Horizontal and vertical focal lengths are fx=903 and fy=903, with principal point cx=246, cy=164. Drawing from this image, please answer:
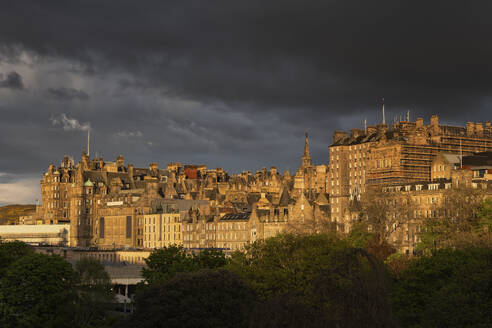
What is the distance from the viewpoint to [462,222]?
575ft

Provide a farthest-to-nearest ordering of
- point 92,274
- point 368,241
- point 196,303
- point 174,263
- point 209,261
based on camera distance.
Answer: point 368,241 < point 209,261 < point 92,274 < point 174,263 < point 196,303

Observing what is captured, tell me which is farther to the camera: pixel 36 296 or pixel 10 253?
pixel 10 253

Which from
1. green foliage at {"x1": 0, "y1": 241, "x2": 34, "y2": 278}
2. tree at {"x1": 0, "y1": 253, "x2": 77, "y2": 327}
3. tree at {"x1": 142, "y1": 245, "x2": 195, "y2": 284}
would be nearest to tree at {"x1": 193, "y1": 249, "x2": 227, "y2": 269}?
tree at {"x1": 142, "y1": 245, "x2": 195, "y2": 284}

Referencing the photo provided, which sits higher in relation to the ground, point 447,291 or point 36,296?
point 447,291

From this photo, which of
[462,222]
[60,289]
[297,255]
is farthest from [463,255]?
[462,222]

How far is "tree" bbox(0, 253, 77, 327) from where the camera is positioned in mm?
106688

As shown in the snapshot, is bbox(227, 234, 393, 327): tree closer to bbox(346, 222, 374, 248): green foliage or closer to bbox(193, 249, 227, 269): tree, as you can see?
bbox(193, 249, 227, 269): tree

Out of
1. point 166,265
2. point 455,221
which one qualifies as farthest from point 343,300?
point 455,221

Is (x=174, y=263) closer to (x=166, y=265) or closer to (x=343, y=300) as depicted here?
(x=166, y=265)

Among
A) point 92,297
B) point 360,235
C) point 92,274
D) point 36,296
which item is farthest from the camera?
point 360,235

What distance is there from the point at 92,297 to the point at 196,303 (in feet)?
111

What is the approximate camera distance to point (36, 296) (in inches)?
4289

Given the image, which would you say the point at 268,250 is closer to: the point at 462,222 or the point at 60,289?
the point at 60,289

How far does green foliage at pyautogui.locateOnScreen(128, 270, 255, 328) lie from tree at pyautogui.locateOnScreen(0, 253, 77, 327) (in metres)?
23.6
